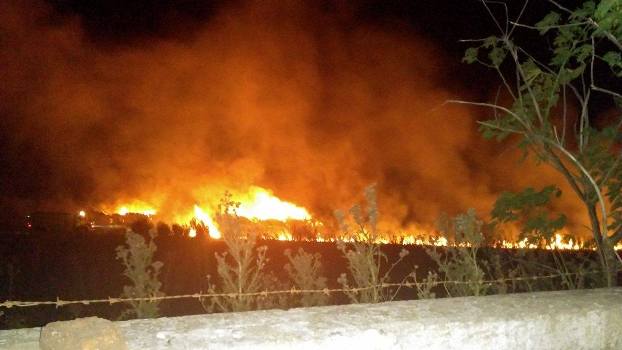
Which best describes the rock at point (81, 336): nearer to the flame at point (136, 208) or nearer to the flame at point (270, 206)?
the flame at point (270, 206)

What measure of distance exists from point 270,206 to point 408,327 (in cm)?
1964

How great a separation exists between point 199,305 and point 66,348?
24.8ft

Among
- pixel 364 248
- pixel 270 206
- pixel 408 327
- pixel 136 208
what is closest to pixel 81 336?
pixel 408 327

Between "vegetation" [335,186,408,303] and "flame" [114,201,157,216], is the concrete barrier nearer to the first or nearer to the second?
"vegetation" [335,186,408,303]

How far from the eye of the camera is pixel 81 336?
1.83m

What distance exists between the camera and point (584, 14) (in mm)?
5227

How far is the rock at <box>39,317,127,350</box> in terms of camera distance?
182 centimetres

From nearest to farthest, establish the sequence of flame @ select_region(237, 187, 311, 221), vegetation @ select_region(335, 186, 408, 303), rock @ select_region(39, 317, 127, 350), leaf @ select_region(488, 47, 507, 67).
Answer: rock @ select_region(39, 317, 127, 350), vegetation @ select_region(335, 186, 408, 303), leaf @ select_region(488, 47, 507, 67), flame @ select_region(237, 187, 311, 221)

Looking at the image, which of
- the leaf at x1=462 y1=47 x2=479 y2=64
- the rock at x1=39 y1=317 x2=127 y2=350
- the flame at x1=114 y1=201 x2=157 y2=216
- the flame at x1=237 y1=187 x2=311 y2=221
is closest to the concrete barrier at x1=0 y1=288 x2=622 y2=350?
the rock at x1=39 y1=317 x2=127 y2=350

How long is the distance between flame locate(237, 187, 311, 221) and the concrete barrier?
58.9 feet

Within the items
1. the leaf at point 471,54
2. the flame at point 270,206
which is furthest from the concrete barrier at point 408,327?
the flame at point 270,206

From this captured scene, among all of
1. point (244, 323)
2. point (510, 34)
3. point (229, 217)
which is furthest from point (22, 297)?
point (510, 34)

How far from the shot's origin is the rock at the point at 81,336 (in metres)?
1.82

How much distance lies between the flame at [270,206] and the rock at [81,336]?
18.8m
